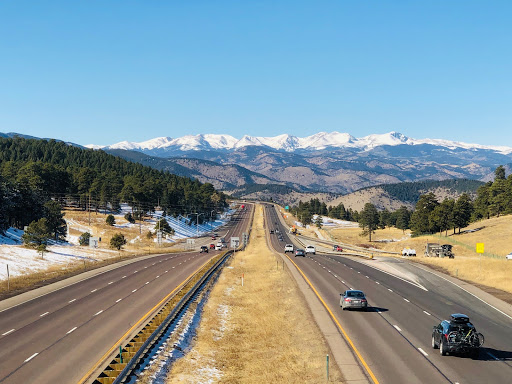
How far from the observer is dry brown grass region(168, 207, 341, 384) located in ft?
74.3

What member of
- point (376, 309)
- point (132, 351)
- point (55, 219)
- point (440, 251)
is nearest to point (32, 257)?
point (55, 219)

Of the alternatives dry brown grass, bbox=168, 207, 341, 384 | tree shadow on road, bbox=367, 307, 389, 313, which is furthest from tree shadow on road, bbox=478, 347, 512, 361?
tree shadow on road, bbox=367, 307, 389, 313

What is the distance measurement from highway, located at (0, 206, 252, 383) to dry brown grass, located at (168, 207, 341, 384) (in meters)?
4.61

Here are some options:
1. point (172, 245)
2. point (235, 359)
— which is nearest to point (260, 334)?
point (235, 359)

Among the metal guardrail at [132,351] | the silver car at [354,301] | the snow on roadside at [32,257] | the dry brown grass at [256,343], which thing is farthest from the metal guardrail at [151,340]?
the snow on roadside at [32,257]

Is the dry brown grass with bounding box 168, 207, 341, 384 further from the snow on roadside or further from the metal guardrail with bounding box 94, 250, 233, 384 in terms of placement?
the snow on roadside

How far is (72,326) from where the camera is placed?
30.4 metres

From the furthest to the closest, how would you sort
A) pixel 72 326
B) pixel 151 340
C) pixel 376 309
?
pixel 376 309 < pixel 72 326 < pixel 151 340

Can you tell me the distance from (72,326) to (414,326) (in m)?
22.2

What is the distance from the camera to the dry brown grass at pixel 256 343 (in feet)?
74.3

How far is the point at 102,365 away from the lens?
22422 millimetres

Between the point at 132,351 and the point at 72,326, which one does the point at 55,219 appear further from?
the point at 132,351

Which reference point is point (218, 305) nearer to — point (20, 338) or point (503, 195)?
point (20, 338)

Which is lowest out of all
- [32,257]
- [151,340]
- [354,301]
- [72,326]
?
[32,257]
